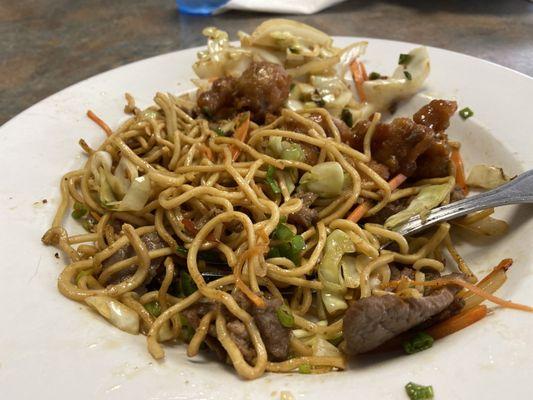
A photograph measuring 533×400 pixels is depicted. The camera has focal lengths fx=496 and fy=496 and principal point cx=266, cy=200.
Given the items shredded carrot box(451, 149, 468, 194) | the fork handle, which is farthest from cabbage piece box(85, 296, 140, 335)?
shredded carrot box(451, 149, 468, 194)

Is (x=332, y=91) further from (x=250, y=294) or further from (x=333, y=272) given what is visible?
(x=250, y=294)

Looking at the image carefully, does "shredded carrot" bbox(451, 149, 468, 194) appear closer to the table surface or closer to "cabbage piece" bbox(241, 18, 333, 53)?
"cabbage piece" bbox(241, 18, 333, 53)

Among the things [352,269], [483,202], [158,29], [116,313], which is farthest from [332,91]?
[158,29]

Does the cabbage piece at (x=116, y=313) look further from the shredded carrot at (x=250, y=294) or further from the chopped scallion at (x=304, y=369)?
the chopped scallion at (x=304, y=369)

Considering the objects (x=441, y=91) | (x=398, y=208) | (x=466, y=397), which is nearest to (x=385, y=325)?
(x=466, y=397)

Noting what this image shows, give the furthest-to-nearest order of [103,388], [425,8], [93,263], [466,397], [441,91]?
[425,8] < [441,91] < [93,263] < [103,388] < [466,397]

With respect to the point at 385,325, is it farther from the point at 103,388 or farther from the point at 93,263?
the point at 93,263

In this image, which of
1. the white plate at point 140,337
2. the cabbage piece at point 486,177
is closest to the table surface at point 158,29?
the white plate at point 140,337
